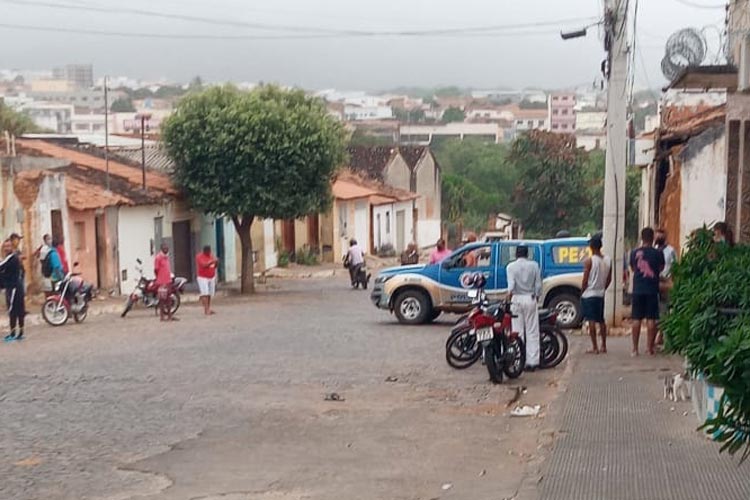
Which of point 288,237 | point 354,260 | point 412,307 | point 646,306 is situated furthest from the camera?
point 288,237

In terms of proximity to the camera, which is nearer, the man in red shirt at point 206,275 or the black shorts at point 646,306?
the black shorts at point 646,306

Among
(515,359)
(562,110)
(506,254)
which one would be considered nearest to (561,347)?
(515,359)

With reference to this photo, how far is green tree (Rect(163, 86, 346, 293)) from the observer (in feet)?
112

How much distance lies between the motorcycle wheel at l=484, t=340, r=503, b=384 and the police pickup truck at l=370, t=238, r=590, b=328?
300 inches

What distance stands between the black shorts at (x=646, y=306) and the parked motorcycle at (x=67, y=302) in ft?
40.9

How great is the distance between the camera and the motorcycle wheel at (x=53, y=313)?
77.4 feet

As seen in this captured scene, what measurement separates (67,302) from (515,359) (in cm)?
1191

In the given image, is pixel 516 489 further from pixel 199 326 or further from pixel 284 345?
A: pixel 199 326

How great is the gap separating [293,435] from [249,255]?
24.8 meters

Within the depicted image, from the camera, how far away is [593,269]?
16.6m

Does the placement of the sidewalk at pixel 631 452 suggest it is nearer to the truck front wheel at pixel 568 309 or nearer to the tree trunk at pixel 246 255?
the truck front wheel at pixel 568 309

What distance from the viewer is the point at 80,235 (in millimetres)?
31172

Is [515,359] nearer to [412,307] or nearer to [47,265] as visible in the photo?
[412,307]

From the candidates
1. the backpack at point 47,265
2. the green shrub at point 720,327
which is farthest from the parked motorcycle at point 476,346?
the backpack at point 47,265
